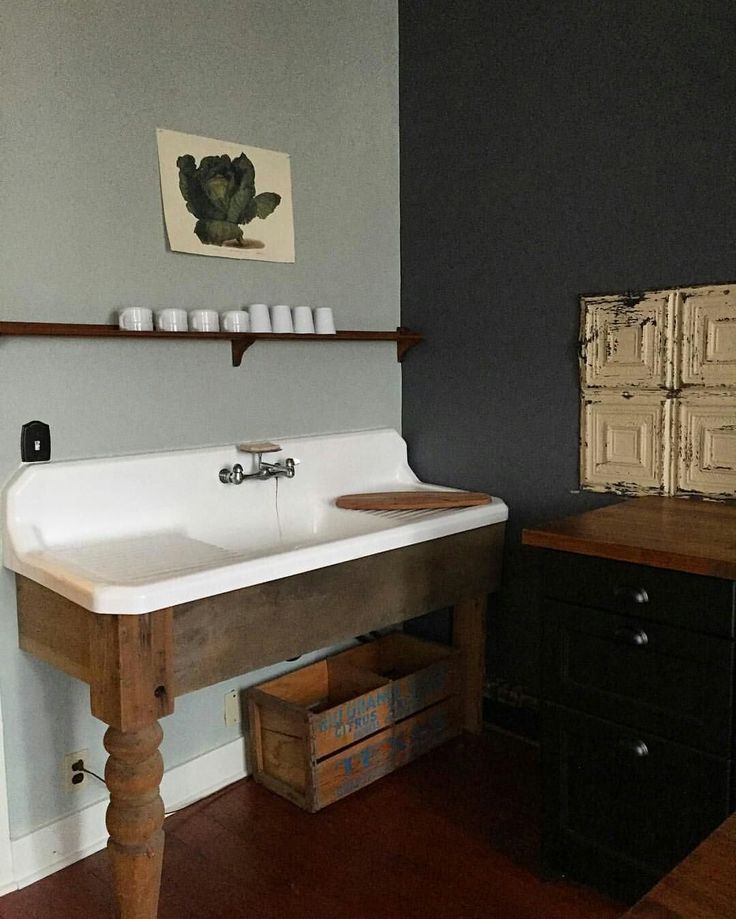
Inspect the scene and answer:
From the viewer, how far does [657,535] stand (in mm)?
1851

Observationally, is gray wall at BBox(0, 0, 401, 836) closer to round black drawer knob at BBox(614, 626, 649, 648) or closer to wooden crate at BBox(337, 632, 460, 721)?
wooden crate at BBox(337, 632, 460, 721)

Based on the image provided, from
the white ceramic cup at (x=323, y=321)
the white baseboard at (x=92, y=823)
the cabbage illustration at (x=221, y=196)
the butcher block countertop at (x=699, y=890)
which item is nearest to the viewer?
the butcher block countertop at (x=699, y=890)

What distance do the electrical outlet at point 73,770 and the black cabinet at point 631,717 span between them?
116 centimetres

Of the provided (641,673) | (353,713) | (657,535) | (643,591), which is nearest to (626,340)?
(657,535)

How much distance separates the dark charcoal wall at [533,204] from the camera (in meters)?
2.19

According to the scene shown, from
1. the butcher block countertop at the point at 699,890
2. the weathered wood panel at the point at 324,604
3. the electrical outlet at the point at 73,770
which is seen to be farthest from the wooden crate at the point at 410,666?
the butcher block countertop at the point at 699,890

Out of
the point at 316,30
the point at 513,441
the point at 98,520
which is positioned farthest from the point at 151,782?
the point at 316,30

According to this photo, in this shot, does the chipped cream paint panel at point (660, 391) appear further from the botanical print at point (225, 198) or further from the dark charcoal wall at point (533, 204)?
the botanical print at point (225, 198)

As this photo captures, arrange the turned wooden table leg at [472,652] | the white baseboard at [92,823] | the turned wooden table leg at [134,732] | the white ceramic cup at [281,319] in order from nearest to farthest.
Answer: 1. the turned wooden table leg at [134,732]
2. the white baseboard at [92,823]
3. the white ceramic cup at [281,319]
4. the turned wooden table leg at [472,652]

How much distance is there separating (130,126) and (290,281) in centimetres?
63

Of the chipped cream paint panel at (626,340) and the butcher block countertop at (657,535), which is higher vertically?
the chipped cream paint panel at (626,340)

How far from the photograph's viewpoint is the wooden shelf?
1.95 meters

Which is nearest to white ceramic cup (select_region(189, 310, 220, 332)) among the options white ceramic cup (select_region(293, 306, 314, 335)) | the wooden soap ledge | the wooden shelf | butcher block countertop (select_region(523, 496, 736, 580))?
the wooden shelf

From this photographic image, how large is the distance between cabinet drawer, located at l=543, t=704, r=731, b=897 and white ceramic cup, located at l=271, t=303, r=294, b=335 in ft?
4.12
